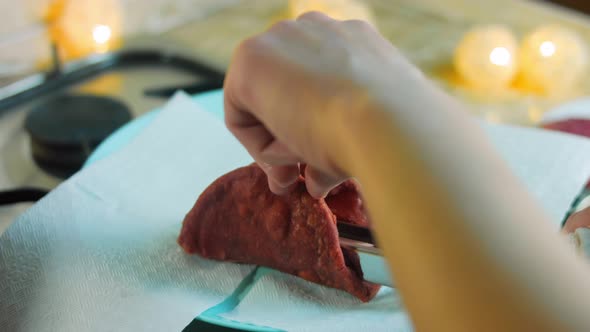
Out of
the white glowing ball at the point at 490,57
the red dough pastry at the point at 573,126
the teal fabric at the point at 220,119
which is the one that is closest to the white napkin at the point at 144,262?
the teal fabric at the point at 220,119

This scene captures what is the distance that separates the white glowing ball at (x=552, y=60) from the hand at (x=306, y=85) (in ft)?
2.41

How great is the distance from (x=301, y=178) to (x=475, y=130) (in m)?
0.28

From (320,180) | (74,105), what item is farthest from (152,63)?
(320,180)

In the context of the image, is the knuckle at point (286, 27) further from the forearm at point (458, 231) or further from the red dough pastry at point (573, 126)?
the red dough pastry at point (573, 126)

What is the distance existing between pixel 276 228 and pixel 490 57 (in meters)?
0.60

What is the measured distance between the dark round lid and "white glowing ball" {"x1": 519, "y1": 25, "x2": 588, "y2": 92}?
606mm

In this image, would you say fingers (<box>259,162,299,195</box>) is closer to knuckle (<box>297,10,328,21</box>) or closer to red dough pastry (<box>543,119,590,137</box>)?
knuckle (<box>297,10,328,21</box>)

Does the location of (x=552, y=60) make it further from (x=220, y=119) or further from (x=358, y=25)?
(x=358, y=25)

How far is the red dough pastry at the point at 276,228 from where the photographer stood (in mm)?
594

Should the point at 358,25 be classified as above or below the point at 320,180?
above

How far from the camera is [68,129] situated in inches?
34.0

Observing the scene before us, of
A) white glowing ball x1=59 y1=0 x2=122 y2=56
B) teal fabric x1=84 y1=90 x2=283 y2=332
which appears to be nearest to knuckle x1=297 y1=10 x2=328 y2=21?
teal fabric x1=84 y1=90 x2=283 y2=332

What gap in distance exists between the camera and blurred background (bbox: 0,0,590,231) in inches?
36.2

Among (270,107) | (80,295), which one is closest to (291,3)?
(80,295)
